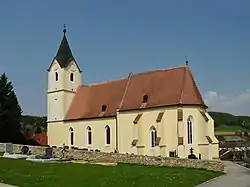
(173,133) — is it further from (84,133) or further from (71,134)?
(71,134)

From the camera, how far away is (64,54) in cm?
6278

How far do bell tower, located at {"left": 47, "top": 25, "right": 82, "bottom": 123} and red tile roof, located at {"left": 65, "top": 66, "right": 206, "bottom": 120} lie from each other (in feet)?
3.47

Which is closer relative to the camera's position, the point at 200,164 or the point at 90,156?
the point at 200,164

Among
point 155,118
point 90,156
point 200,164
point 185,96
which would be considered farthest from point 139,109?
point 200,164

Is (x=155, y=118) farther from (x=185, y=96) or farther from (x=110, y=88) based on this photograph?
(x=110, y=88)

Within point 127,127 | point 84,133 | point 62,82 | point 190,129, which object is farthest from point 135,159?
point 62,82

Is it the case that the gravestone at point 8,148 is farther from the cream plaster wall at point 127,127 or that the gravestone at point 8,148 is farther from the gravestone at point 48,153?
the cream plaster wall at point 127,127

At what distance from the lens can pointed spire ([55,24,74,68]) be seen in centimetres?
6206

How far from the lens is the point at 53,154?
41.1m

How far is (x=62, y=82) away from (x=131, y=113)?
1426 centimetres

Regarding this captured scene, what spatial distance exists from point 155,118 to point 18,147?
1567cm

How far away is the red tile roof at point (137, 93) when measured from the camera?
159ft

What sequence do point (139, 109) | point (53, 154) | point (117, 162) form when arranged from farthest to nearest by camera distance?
point (139, 109)
point (53, 154)
point (117, 162)

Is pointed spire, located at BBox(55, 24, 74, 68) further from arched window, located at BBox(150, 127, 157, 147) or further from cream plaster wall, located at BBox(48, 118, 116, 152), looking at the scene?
arched window, located at BBox(150, 127, 157, 147)
